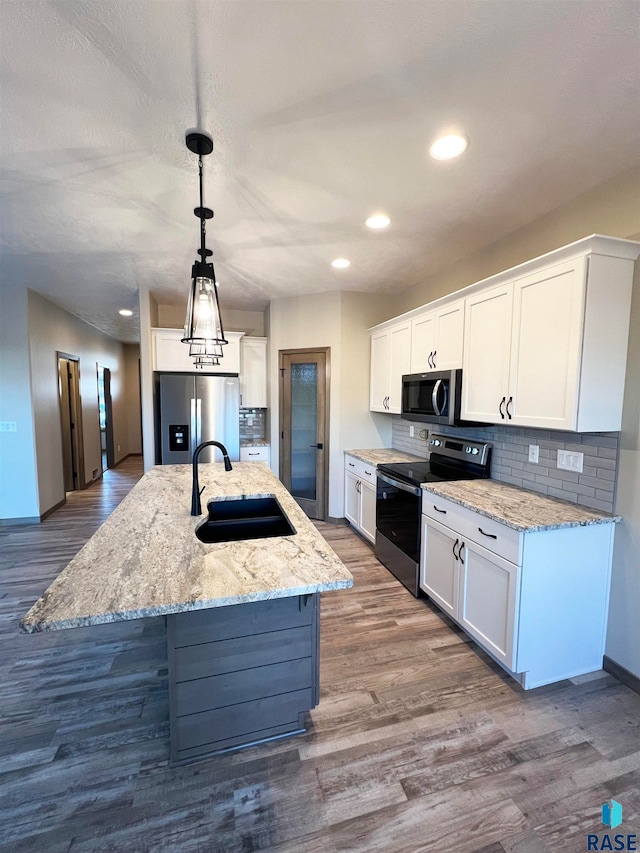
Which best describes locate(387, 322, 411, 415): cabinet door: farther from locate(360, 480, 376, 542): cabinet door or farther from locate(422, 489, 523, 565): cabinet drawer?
locate(422, 489, 523, 565): cabinet drawer

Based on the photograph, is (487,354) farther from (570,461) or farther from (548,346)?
(570,461)

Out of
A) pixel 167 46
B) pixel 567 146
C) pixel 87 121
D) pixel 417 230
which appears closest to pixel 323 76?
pixel 167 46

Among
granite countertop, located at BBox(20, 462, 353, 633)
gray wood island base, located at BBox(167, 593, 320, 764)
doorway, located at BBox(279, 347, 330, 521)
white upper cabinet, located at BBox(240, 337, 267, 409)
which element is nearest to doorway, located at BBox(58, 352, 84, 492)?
white upper cabinet, located at BBox(240, 337, 267, 409)

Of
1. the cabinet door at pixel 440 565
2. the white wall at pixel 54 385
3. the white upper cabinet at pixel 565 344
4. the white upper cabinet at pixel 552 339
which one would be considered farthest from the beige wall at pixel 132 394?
the white upper cabinet at pixel 565 344

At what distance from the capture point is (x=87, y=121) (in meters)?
1.59

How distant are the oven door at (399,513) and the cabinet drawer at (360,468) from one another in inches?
8.9

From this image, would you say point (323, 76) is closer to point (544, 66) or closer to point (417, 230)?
point (544, 66)

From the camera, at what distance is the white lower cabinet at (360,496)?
359 centimetres

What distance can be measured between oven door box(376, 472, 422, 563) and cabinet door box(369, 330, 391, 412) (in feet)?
3.35

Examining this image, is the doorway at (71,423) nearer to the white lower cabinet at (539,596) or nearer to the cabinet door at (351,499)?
the cabinet door at (351,499)

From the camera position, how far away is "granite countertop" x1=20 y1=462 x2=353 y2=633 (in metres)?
1.07

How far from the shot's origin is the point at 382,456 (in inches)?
152

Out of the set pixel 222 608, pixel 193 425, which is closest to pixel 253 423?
pixel 193 425

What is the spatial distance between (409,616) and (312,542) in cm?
144
